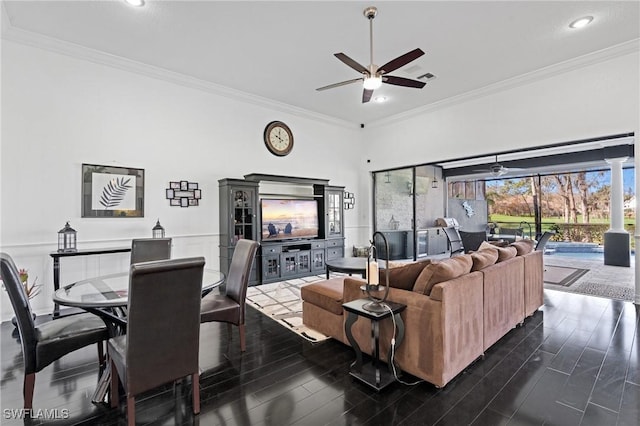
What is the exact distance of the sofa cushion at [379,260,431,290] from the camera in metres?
Result: 2.40

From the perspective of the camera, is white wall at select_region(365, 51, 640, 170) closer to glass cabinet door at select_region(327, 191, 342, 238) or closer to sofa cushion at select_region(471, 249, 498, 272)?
glass cabinet door at select_region(327, 191, 342, 238)

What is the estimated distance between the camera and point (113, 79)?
13.5ft

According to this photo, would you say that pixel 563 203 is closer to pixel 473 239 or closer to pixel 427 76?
pixel 473 239

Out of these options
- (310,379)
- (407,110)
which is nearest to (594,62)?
(407,110)

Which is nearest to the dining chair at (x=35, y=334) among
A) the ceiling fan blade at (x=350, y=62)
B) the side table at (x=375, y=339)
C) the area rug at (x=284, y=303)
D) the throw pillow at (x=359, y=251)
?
the area rug at (x=284, y=303)

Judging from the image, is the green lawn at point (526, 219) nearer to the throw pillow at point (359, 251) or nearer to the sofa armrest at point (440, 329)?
the throw pillow at point (359, 251)

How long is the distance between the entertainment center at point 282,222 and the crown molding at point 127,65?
1.47 m

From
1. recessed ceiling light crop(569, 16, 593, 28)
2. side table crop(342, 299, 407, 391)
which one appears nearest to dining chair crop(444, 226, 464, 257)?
recessed ceiling light crop(569, 16, 593, 28)

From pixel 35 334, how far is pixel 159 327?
0.92m

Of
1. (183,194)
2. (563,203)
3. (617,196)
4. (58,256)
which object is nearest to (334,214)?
(183,194)

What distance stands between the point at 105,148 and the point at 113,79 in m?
0.98

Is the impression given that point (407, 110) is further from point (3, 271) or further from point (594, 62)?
point (3, 271)

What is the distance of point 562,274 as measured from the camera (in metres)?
5.77

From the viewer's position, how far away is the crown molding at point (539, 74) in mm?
3846
